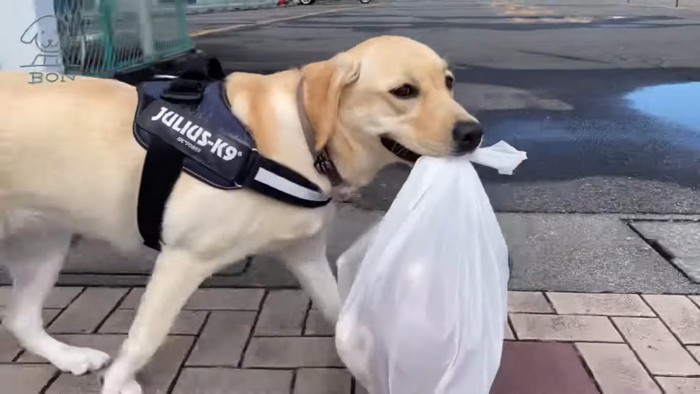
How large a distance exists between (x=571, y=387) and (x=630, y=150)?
3.76 meters

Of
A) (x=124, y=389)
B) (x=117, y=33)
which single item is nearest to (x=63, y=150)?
(x=124, y=389)

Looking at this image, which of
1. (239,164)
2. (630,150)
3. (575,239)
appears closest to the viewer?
(239,164)

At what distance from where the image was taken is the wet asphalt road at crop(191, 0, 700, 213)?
5129mm

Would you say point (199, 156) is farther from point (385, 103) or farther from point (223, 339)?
point (223, 339)

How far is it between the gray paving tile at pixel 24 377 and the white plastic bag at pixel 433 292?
1.23 meters

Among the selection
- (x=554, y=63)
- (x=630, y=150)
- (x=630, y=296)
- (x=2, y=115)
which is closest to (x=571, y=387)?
(x=630, y=296)

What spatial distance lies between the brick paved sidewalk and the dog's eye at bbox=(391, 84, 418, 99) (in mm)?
1133

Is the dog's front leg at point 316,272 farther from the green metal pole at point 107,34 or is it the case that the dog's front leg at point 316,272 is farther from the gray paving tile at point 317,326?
the green metal pole at point 107,34

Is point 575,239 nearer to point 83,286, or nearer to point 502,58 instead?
point 83,286

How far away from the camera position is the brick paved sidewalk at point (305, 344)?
291 centimetres

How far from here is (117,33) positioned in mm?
7484

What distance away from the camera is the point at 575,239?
4.28 meters

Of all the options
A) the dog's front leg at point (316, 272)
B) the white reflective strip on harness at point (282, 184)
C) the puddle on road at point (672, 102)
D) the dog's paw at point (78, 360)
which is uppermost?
the white reflective strip on harness at point (282, 184)

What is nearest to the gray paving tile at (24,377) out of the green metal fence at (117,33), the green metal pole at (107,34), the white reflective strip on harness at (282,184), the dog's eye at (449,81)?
the white reflective strip on harness at (282,184)
